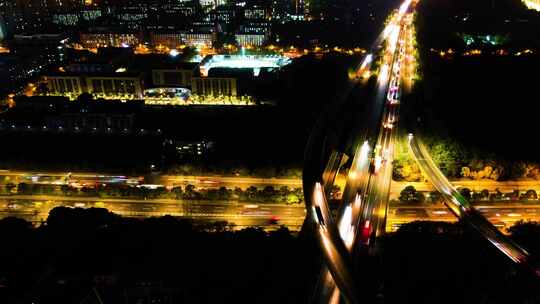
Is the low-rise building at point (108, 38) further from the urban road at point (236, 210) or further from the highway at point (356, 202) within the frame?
the urban road at point (236, 210)

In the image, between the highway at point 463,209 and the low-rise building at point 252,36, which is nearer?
the highway at point 463,209

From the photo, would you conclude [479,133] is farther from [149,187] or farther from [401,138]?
[149,187]

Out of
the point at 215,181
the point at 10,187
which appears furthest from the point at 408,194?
the point at 10,187

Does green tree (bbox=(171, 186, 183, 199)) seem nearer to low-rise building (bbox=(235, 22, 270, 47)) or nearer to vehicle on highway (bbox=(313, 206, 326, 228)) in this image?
vehicle on highway (bbox=(313, 206, 326, 228))

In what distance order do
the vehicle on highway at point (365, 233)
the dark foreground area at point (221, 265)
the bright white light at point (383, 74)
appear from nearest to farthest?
the dark foreground area at point (221, 265) < the vehicle on highway at point (365, 233) < the bright white light at point (383, 74)

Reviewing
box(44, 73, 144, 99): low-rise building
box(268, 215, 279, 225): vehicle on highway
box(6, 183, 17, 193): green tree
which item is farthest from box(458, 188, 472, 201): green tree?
box(44, 73, 144, 99): low-rise building

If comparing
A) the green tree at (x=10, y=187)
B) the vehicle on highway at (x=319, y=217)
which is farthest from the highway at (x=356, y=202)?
the green tree at (x=10, y=187)

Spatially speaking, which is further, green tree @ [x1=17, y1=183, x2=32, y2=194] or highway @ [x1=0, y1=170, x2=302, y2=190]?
highway @ [x1=0, y1=170, x2=302, y2=190]
